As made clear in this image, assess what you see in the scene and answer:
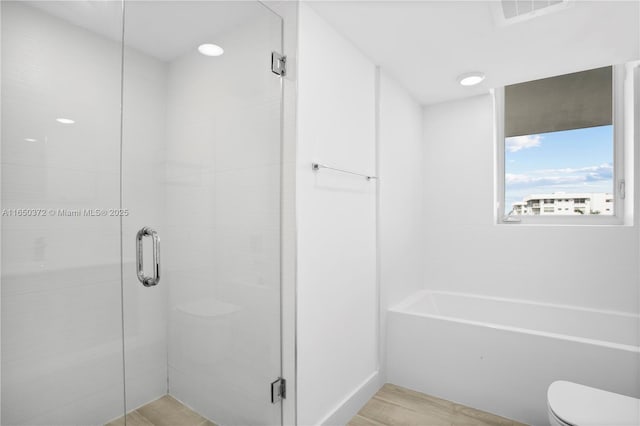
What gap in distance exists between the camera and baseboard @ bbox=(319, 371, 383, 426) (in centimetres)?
187

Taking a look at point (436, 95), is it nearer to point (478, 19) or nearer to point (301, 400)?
point (478, 19)

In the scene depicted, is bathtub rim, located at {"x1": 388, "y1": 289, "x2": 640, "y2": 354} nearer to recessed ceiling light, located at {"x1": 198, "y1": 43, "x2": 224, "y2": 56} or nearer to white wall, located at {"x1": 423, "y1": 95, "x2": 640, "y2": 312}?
white wall, located at {"x1": 423, "y1": 95, "x2": 640, "y2": 312}

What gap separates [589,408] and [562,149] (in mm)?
2066

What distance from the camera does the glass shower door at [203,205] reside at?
1130 millimetres

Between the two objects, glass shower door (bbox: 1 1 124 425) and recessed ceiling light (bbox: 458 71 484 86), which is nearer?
glass shower door (bbox: 1 1 124 425)

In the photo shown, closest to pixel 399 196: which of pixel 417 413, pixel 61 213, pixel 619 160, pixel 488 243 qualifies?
pixel 488 243

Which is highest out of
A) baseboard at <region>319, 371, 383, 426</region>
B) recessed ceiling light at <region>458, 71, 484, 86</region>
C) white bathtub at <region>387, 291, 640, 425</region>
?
recessed ceiling light at <region>458, 71, 484, 86</region>

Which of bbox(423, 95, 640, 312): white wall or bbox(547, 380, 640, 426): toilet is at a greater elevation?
bbox(423, 95, 640, 312): white wall

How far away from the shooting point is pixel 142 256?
116cm

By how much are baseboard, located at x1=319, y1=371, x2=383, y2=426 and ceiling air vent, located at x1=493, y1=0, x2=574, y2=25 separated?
7.42 ft

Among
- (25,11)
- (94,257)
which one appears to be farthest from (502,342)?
(25,11)

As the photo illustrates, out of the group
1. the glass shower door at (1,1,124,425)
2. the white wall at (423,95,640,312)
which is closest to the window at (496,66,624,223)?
the white wall at (423,95,640,312)

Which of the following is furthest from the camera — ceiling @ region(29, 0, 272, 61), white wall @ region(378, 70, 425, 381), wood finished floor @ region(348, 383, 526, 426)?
white wall @ region(378, 70, 425, 381)

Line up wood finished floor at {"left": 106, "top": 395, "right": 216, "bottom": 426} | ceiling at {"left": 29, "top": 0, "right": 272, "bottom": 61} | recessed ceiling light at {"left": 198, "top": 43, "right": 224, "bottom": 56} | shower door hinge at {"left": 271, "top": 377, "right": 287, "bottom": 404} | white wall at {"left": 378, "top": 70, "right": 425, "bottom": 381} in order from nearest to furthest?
ceiling at {"left": 29, "top": 0, "right": 272, "bottom": 61} < wood finished floor at {"left": 106, "top": 395, "right": 216, "bottom": 426} < recessed ceiling light at {"left": 198, "top": 43, "right": 224, "bottom": 56} < shower door hinge at {"left": 271, "top": 377, "right": 287, "bottom": 404} < white wall at {"left": 378, "top": 70, "right": 425, "bottom": 381}
